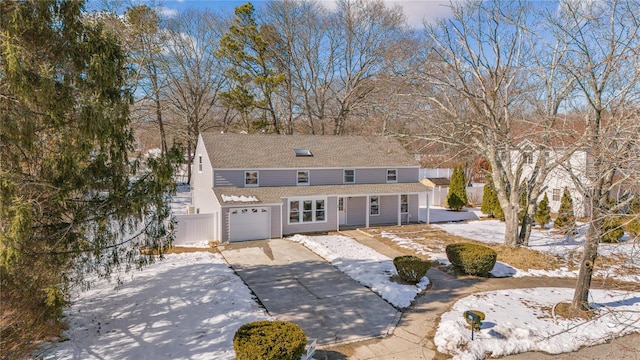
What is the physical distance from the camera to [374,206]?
23.5 meters

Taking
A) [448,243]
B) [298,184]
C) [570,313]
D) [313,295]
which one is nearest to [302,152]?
[298,184]

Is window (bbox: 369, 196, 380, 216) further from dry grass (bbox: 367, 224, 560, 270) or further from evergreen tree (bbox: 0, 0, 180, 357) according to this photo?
evergreen tree (bbox: 0, 0, 180, 357)

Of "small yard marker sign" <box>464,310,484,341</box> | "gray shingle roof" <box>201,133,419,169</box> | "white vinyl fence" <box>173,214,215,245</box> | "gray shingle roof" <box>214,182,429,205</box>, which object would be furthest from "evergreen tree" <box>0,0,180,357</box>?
"gray shingle roof" <box>201,133,419,169</box>

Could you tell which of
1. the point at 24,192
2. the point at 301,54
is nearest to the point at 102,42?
the point at 24,192

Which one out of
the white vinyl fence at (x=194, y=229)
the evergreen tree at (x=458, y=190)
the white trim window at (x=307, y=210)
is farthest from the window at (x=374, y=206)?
the white vinyl fence at (x=194, y=229)

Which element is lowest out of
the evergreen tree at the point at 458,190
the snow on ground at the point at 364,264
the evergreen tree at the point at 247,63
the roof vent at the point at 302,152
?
the snow on ground at the point at 364,264

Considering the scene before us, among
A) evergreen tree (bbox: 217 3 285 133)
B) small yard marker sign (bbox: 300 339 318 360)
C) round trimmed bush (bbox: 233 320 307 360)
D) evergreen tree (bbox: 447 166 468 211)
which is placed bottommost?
small yard marker sign (bbox: 300 339 318 360)

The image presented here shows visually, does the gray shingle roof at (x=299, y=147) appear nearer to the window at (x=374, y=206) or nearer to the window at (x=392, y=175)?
the window at (x=392, y=175)

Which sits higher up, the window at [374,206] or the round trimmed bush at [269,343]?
the window at [374,206]

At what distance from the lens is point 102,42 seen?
307 inches

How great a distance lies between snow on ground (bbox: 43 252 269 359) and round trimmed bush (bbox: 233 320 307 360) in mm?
1099

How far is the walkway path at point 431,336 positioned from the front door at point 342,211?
354 inches

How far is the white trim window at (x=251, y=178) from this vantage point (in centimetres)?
2036

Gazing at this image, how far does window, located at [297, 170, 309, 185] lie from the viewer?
858 inches
